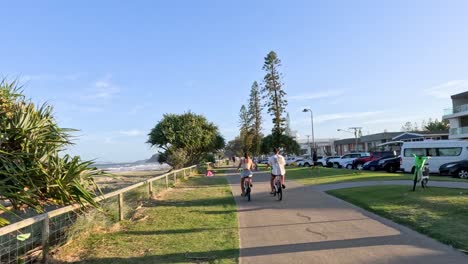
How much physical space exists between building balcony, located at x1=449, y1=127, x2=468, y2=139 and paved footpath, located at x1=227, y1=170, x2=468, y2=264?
49140 mm

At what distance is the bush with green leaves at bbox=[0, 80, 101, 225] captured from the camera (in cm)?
644

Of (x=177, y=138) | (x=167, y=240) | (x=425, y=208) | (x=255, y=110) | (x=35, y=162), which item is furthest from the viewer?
(x=255, y=110)

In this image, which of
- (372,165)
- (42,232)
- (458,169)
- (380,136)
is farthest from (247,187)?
(380,136)

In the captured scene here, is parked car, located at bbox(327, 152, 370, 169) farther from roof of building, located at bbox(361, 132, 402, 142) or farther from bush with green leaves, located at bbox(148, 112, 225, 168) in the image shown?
roof of building, located at bbox(361, 132, 402, 142)

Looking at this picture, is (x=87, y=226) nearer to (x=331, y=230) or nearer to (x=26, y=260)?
(x=26, y=260)

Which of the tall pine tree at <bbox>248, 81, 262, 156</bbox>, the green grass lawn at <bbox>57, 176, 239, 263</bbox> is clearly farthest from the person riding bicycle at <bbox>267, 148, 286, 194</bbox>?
the tall pine tree at <bbox>248, 81, 262, 156</bbox>

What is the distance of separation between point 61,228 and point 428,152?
2628 cm

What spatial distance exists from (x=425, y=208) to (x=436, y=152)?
1977 centimetres

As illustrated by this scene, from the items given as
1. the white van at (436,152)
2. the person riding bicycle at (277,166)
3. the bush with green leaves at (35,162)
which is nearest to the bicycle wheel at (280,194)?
the person riding bicycle at (277,166)

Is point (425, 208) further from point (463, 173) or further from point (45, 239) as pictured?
point (463, 173)

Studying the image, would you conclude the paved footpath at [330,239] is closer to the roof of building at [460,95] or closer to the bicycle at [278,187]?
the bicycle at [278,187]

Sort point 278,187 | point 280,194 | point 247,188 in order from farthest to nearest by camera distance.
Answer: point 247,188, point 278,187, point 280,194

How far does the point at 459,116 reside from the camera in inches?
2245

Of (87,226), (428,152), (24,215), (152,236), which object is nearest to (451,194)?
(152,236)
